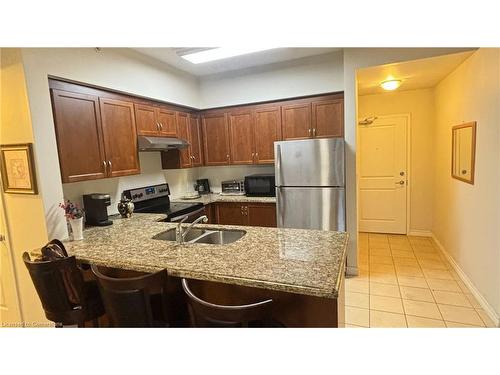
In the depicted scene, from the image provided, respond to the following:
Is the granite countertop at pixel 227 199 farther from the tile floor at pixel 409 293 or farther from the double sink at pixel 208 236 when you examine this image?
the tile floor at pixel 409 293

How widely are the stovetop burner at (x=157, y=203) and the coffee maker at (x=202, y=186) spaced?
0.75m

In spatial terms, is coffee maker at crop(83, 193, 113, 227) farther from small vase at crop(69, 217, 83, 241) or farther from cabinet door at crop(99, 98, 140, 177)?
small vase at crop(69, 217, 83, 241)

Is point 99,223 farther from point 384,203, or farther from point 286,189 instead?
point 384,203

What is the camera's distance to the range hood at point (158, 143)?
3047 mm

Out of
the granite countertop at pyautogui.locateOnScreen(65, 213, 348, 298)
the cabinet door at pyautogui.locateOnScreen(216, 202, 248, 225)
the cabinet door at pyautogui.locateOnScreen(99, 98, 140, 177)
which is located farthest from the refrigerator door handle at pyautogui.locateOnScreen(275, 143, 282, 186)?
the cabinet door at pyautogui.locateOnScreen(99, 98, 140, 177)

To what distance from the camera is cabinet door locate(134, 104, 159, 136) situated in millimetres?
3098

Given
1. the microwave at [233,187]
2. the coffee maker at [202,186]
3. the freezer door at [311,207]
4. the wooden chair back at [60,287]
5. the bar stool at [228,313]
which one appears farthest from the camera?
the coffee maker at [202,186]

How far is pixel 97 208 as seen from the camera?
2.61m

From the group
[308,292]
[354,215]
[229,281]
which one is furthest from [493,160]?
[229,281]

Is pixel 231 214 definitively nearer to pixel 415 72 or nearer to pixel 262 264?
pixel 262 264

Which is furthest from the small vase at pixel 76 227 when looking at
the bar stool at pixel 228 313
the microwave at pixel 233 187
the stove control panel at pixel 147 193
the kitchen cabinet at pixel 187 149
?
the microwave at pixel 233 187

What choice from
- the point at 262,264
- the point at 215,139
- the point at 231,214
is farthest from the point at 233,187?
the point at 262,264

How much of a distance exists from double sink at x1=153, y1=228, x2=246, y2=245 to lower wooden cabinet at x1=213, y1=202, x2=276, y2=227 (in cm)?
140

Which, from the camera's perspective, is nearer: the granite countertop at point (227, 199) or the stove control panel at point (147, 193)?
the stove control panel at point (147, 193)
